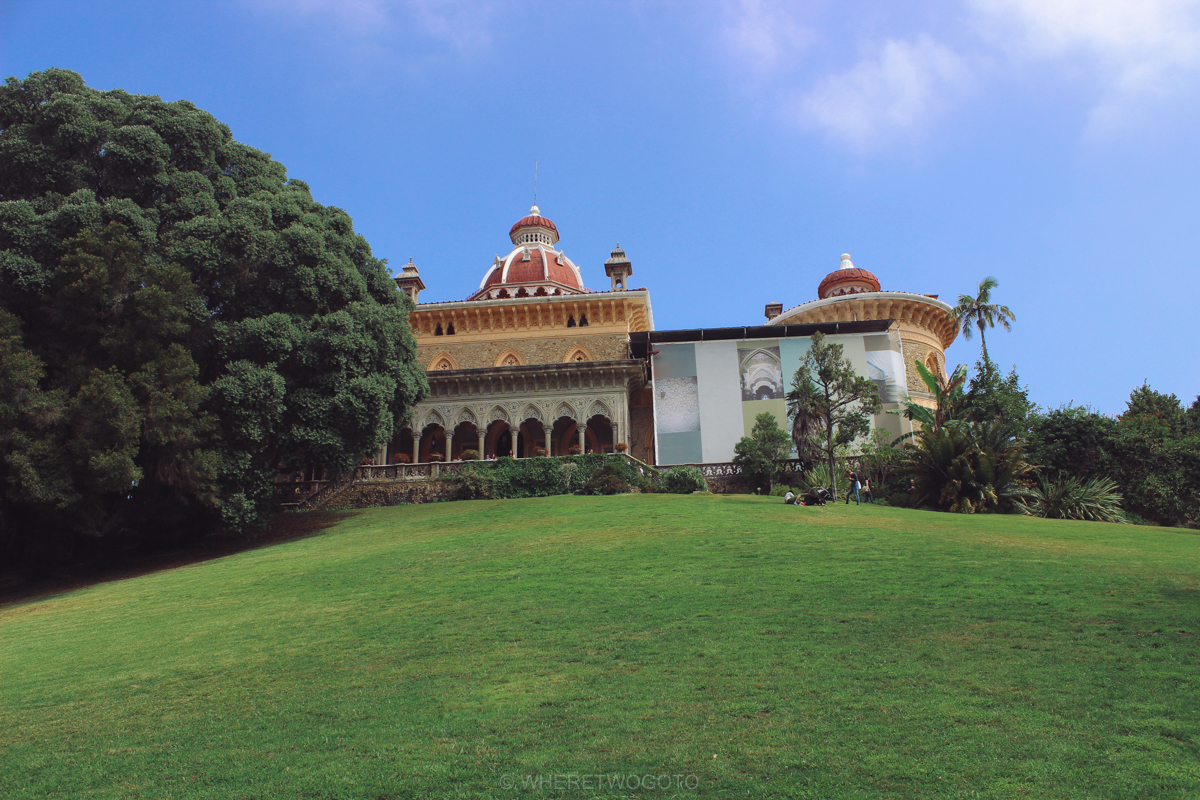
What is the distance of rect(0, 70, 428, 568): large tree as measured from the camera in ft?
53.3

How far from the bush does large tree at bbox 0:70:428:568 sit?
8.94 metres

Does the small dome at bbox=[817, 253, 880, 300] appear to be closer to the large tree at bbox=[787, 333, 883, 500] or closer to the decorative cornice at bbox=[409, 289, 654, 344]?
the decorative cornice at bbox=[409, 289, 654, 344]

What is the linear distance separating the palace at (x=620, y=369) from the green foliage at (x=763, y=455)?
456 centimetres

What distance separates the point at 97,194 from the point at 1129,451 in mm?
31306

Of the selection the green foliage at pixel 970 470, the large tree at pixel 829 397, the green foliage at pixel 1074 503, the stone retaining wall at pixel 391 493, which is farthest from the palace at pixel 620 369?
the green foliage at pixel 1074 503

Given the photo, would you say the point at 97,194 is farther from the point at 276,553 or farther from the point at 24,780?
the point at 24,780

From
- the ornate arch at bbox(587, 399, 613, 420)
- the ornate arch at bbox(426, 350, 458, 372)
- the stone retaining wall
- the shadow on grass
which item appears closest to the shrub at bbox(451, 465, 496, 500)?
the stone retaining wall

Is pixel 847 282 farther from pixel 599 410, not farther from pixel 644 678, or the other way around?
pixel 644 678

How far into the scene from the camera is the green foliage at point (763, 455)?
27312 millimetres

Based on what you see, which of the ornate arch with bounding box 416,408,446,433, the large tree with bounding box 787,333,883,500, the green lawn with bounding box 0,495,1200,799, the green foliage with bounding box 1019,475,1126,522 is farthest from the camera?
the ornate arch with bounding box 416,408,446,433

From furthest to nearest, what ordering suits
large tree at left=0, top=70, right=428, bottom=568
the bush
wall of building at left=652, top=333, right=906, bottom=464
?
wall of building at left=652, top=333, right=906, bottom=464 → the bush → large tree at left=0, top=70, right=428, bottom=568

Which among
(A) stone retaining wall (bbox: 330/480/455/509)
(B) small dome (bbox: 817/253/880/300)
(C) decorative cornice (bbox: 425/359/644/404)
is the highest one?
(B) small dome (bbox: 817/253/880/300)

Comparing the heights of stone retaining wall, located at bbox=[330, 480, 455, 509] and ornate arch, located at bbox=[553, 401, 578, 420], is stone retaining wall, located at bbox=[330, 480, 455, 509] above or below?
below

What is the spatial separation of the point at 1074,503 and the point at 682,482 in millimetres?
11122
